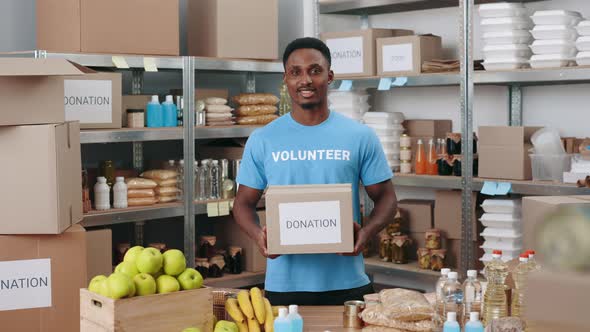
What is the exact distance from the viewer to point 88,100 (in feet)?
14.3

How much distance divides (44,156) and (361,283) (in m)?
1.21

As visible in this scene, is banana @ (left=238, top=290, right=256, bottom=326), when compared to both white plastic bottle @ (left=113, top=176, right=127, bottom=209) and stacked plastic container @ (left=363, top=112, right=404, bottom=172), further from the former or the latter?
stacked plastic container @ (left=363, top=112, right=404, bottom=172)

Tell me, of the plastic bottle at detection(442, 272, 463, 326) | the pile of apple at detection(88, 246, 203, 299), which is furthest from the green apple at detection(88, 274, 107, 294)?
the plastic bottle at detection(442, 272, 463, 326)

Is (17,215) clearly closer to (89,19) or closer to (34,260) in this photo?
(34,260)

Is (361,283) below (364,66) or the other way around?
below

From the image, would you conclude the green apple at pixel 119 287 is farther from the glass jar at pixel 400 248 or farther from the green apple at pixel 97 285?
the glass jar at pixel 400 248

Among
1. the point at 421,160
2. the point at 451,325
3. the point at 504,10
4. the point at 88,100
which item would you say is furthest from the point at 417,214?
the point at 451,325

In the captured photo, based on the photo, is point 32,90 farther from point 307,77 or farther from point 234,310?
point 234,310

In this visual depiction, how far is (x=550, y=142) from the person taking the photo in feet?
14.0

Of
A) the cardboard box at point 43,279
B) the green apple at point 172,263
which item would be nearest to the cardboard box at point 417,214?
the cardboard box at point 43,279

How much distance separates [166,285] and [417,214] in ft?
9.72

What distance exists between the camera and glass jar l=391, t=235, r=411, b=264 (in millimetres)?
4953

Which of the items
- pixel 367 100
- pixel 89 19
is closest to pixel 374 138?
pixel 89 19

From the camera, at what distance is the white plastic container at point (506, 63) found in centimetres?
434
